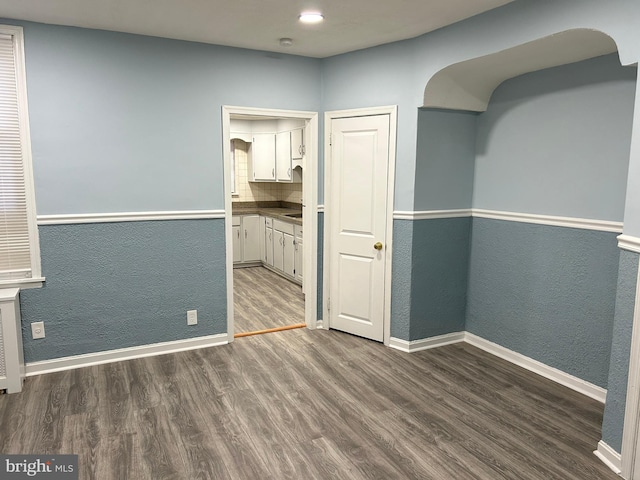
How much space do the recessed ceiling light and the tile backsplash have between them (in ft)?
12.8

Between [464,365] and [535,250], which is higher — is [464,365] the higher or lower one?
the lower one

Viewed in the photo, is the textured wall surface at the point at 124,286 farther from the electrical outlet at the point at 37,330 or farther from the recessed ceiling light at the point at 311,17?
the recessed ceiling light at the point at 311,17

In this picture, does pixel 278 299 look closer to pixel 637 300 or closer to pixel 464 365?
pixel 464 365

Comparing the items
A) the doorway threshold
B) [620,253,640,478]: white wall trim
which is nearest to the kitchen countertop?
the doorway threshold

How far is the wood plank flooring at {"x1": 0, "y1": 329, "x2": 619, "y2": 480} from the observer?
228cm

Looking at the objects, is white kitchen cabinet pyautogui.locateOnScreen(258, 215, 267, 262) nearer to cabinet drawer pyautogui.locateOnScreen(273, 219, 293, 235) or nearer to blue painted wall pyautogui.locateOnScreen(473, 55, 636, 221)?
cabinet drawer pyautogui.locateOnScreen(273, 219, 293, 235)

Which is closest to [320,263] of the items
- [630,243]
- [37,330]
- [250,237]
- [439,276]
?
[439,276]

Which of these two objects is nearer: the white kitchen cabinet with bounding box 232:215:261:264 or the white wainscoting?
the white wainscoting

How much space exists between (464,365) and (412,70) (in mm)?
2329

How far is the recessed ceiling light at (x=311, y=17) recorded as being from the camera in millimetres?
2852

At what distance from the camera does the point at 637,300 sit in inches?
82.2

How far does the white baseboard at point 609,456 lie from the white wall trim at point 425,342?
1542 mm

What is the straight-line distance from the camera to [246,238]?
666cm

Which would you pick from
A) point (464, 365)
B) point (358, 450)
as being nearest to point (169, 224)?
point (358, 450)
